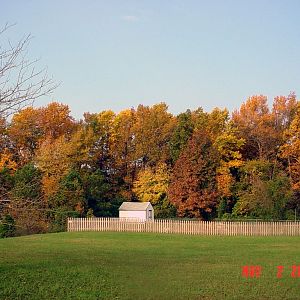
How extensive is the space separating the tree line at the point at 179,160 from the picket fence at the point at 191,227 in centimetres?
215

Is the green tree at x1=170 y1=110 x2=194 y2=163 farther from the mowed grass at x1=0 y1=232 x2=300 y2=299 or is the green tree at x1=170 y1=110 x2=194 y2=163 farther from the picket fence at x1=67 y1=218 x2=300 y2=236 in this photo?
the mowed grass at x1=0 y1=232 x2=300 y2=299

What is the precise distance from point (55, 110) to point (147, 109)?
36.5ft

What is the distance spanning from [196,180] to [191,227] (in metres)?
8.30

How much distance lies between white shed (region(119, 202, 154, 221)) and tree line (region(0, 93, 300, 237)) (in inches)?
Result: 56.3

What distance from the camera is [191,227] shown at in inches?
1941

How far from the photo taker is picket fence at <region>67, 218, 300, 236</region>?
4725 cm

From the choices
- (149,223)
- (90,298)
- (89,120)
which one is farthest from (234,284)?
(89,120)

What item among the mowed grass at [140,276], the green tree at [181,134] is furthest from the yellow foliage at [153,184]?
the mowed grass at [140,276]

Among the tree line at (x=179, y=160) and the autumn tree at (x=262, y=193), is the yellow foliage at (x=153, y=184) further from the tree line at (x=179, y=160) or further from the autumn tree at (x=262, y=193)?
the autumn tree at (x=262, y=193)

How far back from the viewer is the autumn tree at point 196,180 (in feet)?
186

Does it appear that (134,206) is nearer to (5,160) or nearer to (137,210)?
(137,210)

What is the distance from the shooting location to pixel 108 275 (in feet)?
61.1
